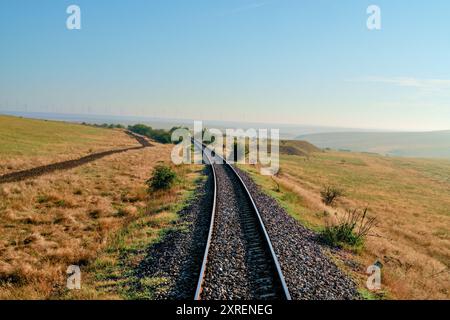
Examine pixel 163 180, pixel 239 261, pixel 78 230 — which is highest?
pixel 163 180

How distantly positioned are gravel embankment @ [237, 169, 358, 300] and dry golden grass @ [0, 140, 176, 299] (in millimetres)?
5698

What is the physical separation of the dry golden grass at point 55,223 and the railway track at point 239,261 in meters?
3.64

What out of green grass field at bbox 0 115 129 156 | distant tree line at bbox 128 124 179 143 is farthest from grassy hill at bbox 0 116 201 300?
distant tree line at bbox 128 124 179 143

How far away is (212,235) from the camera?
1052cm

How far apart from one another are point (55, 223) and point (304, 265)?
10564 mm

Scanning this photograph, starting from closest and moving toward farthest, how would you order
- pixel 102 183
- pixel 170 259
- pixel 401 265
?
pixel 170 259, pixel 401 265, pixel 102 183

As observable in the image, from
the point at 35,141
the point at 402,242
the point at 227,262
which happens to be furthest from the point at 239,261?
the point at 35,141

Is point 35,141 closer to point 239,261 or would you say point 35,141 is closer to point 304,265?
point 239,261

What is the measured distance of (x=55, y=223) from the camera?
13281 mm

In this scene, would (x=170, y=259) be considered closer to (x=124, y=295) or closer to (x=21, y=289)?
(x=124, y=295)

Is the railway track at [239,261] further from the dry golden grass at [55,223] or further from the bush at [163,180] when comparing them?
the bush at [163,180]

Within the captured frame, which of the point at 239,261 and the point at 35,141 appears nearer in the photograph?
the point at 239,261
